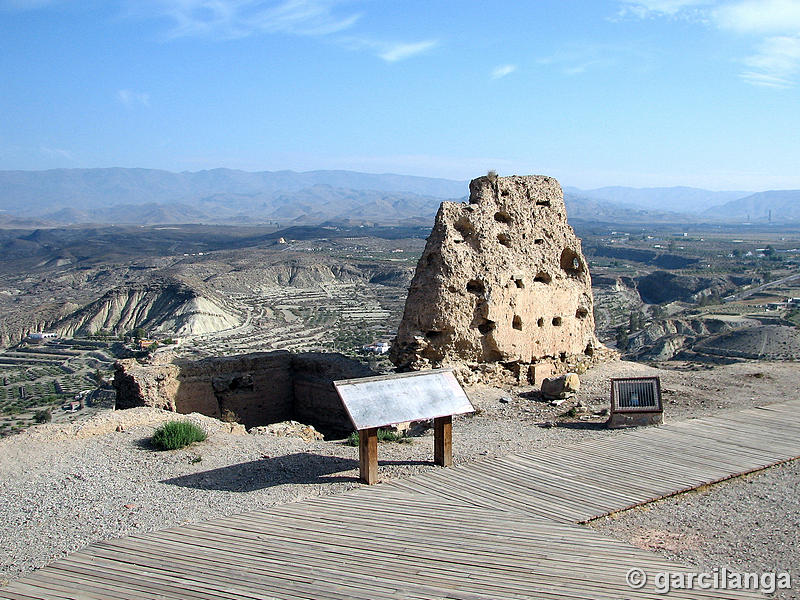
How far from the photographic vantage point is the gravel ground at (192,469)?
8547mm

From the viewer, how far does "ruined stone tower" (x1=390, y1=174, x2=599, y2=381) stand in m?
16.3

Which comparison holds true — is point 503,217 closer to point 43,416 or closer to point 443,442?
point 443,442

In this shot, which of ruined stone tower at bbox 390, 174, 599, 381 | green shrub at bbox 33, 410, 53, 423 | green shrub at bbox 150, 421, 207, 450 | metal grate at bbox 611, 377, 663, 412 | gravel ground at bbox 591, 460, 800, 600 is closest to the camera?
gravel ground at bbox 591, 460, 800, 600

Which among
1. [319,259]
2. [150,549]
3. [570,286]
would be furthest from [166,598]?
[319,259]

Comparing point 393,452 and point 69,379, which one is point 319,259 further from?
point 393,452

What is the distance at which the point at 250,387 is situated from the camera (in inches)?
675

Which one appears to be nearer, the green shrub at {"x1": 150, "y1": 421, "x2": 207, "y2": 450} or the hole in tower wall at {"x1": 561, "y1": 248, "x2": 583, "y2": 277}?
the green shrub at {"x1": 150, "y1": 421, "x2": 207, "y2": 450}

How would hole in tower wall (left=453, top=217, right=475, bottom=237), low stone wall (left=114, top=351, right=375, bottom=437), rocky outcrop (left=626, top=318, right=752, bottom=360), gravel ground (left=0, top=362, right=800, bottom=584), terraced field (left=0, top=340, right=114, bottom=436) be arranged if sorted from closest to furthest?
gravel ground (left=0, top=362, right=800, bottom=584)
low stone wall (left=114, top=351, right=375, bottom=437)
hole in tower wall (left=453, top=217, right=475, bottom=237)
terraced field (left=0, top=340, right=114, bottom=436)
rocky outcrop (left=626, top=318, right=752, bottom=360)

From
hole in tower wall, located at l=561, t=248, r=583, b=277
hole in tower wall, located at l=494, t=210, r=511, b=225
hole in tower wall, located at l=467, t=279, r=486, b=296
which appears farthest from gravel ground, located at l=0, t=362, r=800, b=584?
hole in tower wall, located at l=561, t=248, r=583, b=277

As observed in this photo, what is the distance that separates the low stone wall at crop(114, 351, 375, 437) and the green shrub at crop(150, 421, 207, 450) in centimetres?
360

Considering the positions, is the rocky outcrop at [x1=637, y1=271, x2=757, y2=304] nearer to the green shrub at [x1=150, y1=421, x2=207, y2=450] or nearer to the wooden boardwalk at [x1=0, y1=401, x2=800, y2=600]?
the wooden boardwalk at [x1=0, y1=401, x2=800, y2=600]

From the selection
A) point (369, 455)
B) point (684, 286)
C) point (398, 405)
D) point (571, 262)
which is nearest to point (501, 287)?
point (571, 262)

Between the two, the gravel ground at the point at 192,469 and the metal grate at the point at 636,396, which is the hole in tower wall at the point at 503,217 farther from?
the metal grate at the point at 636,396

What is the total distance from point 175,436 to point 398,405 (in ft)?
13.4
